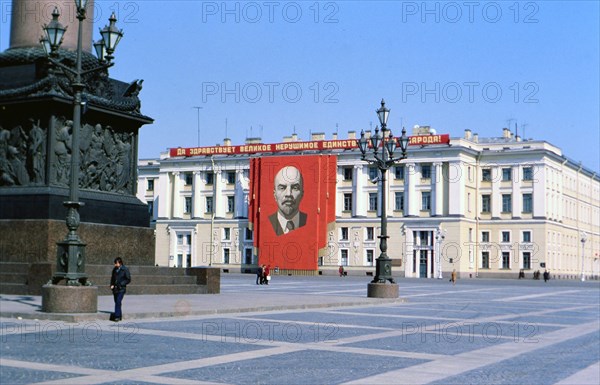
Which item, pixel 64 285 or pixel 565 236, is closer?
pixel 64 285

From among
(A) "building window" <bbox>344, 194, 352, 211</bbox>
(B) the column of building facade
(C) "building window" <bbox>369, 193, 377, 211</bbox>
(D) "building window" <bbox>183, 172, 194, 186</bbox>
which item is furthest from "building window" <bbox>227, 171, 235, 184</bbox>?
(C) "building window" <bbox>369, 193, 377, 211</bbox>

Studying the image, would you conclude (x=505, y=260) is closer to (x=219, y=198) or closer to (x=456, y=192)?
(x=456, y=192)

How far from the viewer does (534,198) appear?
292ft

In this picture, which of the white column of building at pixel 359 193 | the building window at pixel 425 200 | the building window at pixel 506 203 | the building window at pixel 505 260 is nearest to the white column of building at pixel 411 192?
the building window at pixel 425 200

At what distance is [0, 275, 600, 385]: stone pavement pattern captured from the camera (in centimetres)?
950

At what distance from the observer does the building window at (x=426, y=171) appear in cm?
9031

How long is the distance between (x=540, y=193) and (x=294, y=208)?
2593cm

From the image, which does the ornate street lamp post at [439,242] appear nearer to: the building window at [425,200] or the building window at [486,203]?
the building window at [425,200]

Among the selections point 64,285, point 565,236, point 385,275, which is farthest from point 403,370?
point 565,236

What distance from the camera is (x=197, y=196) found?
102812 mm

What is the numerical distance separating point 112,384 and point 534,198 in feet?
278

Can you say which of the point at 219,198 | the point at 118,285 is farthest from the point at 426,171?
the point at 118,285

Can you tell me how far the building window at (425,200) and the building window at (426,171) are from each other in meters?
1.73

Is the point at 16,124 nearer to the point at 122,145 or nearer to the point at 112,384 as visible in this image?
the point at 122,145
